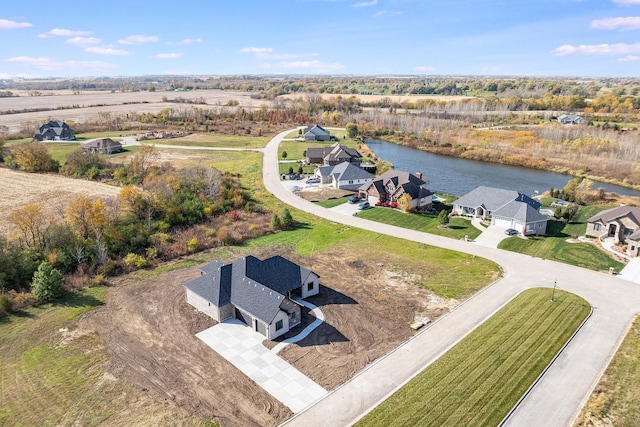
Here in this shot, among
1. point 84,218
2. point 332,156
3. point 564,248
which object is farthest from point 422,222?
point 84,218

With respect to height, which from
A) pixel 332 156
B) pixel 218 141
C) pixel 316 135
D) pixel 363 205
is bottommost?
pixel 363 205

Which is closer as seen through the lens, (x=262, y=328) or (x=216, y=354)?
(x=216, y=354)

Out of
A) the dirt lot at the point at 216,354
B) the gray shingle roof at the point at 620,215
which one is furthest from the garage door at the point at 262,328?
the gray shingle roof at the point at 620,215

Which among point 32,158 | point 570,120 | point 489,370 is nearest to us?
point 489,370

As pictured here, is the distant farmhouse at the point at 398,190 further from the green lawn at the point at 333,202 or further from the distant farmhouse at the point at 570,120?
the distant farmhouse at the point at 570,120

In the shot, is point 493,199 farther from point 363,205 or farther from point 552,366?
point 552,366

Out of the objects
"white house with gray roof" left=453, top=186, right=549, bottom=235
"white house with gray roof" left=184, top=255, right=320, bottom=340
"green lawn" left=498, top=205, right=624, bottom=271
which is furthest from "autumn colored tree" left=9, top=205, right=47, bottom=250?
"white house with gray roof" left=453, top=186, right=549, bottom=235

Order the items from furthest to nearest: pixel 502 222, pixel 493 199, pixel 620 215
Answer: pixel 493 199
pixel 502 222
pixel 620 215
